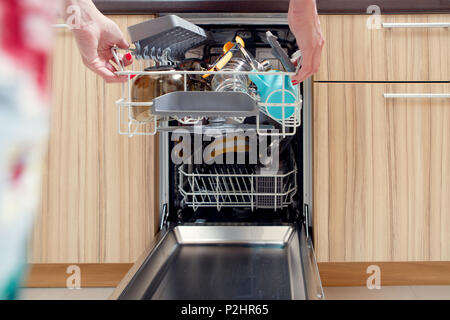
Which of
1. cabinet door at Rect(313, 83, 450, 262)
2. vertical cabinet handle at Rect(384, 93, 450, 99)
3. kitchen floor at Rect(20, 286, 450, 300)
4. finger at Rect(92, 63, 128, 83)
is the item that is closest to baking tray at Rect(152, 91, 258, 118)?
finger at Rect(92, 63, 128, 83)

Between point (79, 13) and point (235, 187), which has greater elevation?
point (79, 13)

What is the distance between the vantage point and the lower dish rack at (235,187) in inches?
43.4

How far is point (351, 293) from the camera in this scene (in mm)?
1119

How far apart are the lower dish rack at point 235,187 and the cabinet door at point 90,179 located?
0.11 metres

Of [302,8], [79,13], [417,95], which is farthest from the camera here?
[417,95]

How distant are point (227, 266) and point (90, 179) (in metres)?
0.51

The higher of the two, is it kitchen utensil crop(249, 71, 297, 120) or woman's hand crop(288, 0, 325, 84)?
woman's hand crop(288, 0, 325, 84)

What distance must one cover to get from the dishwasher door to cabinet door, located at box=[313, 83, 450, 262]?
15 centimetres

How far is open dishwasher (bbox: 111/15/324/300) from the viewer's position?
0.74 m

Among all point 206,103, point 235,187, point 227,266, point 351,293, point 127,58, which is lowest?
point 351,293

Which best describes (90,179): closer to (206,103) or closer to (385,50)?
(206,103)

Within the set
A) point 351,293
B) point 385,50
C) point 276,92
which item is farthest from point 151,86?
point 351,293

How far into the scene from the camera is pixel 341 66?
1.09 m

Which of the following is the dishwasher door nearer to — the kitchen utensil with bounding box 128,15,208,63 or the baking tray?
the baking tray
